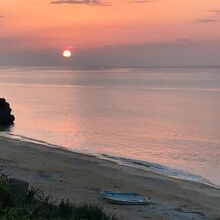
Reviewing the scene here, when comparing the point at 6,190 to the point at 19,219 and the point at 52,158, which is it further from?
the point at 52,158

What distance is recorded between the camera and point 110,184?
1866 centimetres

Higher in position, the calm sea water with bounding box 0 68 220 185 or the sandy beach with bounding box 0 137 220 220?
the calm sea water with bounding box 0 68 220 185

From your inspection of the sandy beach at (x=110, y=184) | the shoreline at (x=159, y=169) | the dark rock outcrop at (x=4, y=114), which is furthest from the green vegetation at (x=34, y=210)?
the dark rock outcrop at (x=4, y=114)

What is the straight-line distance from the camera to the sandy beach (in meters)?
14.0

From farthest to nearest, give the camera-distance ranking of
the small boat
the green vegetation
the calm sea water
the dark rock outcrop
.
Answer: the dark rock outcrop
the calm sea water
the small boat
the green vegetation

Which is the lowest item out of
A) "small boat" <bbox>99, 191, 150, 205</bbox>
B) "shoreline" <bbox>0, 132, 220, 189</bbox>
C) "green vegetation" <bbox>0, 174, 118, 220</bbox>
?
"small boat" <bbox>99, 191, 150, 205</bbox>

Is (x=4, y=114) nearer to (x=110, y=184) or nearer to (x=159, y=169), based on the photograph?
(x=159, y=169)

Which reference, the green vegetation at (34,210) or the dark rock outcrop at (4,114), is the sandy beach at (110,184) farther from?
the dark rock outcrop at (4,114)

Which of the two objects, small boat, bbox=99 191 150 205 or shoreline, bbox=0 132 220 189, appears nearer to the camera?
small boat, bbox=99 191 150 205

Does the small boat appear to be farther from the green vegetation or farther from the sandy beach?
the green vegetation

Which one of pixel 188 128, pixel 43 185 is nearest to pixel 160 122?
pixel 188 128

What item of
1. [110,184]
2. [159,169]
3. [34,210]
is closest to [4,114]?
[159,169]

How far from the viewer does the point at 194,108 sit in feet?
232

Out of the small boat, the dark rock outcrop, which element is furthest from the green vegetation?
the dark rock outcrop
